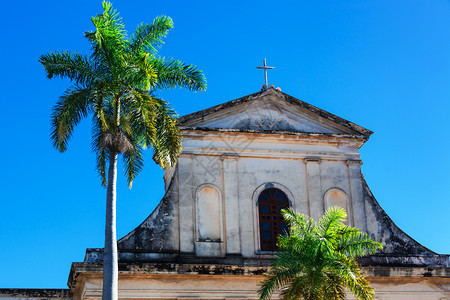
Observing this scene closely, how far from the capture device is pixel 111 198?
741 inches

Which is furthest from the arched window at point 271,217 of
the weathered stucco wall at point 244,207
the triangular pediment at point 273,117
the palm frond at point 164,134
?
the palm frond at point 164,134

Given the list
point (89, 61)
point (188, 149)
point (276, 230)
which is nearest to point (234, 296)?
point (276, 230)

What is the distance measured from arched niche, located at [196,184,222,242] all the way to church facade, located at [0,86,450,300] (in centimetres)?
3

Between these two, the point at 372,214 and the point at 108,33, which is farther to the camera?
the point at 372,214

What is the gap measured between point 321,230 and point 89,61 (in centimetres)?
685

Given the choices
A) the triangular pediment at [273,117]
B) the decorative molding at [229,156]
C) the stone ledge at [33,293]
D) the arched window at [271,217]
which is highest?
the triangular pediment at [273,117]

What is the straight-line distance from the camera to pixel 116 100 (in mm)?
19141

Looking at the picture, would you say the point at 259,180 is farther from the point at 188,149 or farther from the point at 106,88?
the point at 106,88

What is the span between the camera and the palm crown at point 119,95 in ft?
61.9

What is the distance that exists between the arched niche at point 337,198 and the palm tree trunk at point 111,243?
7.84m

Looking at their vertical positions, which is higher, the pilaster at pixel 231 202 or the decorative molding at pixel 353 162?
the decorative molding at pixel 353 162

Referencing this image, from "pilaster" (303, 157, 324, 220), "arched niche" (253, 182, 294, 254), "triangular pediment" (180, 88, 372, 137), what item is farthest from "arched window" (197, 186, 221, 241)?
"pilaster" (303, 157, 324, 220)

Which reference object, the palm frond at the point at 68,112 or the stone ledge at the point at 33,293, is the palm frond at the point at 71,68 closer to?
the palm frond at the point at 68,112

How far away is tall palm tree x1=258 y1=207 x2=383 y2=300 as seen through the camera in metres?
19.1
